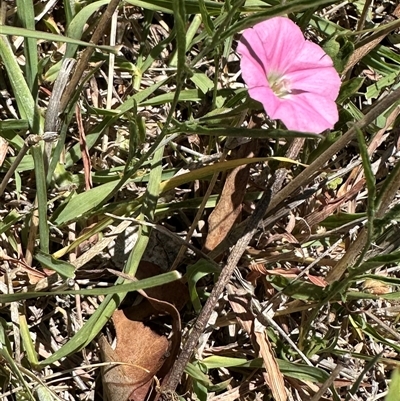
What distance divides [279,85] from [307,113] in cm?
14

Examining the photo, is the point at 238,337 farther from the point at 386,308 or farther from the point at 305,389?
the point at 386,308

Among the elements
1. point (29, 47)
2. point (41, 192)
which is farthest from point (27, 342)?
point (29, 47)

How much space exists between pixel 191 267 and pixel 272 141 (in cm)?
52

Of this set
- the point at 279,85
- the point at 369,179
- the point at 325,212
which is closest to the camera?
the point at 369,179

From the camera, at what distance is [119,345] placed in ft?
4.92

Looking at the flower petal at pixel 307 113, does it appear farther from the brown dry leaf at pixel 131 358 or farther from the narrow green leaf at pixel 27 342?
the narrow green leaf at pixel 27 342

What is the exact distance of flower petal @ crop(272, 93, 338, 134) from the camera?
47.6 inches

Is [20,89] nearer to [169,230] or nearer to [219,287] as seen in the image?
[169,230]

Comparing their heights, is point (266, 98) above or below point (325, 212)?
above

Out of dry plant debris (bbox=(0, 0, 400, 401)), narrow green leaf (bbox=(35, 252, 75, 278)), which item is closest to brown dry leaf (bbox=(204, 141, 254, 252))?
dry plant debris (bbox=(0, 0, 400, 401))

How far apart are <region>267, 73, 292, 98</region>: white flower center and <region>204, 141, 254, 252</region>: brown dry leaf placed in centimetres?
27

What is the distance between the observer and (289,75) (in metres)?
1.43

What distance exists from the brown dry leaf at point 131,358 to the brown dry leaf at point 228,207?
0.85 feet

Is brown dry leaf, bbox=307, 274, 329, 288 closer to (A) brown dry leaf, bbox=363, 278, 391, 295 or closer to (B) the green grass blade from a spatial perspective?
(A) brown dry leaf, bbox=363, 278, 391, 295
